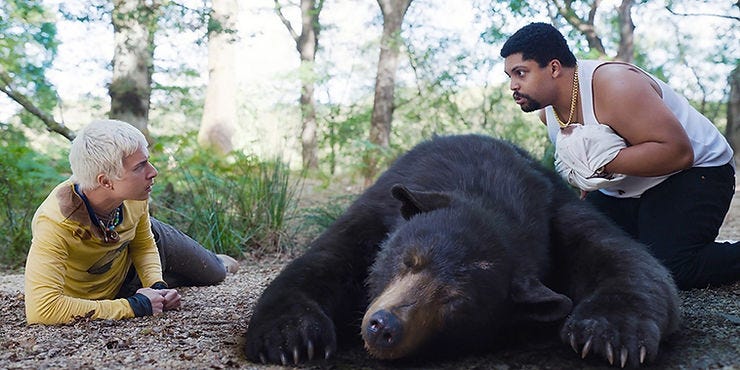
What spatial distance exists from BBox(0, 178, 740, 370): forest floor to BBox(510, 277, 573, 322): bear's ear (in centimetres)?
20

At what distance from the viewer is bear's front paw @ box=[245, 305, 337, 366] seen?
9.18ft

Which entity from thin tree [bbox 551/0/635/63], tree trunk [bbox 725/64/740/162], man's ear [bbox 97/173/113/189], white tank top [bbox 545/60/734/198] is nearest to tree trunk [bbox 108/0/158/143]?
man's ear [bbox 97/173/113/189]

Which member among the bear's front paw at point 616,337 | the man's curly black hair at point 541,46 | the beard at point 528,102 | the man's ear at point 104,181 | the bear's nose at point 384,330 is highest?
the man's curly black hair at point 541,46

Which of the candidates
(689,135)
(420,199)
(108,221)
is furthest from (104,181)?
(689,135)

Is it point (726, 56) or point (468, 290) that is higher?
point (726, 56)

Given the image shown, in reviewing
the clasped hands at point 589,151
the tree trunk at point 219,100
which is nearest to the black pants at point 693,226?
the clasped hands at point 589,151

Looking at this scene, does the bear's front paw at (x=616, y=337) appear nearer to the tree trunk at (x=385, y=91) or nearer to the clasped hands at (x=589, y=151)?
the clasped hands at (x=589, y=151)

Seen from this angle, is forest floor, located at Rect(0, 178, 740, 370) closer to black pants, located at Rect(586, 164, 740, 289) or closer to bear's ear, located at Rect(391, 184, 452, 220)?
black pants, located at Rect(586, 164, 740, 289)

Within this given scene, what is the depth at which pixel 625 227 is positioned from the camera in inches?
184

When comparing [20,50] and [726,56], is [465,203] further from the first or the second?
[726,56]

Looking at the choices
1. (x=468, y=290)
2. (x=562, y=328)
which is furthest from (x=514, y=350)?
(x=468, y=290)

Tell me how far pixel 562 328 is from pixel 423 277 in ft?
2.00

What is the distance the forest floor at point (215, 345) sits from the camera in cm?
272

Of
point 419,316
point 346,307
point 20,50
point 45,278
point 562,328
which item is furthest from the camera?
point 20,50
